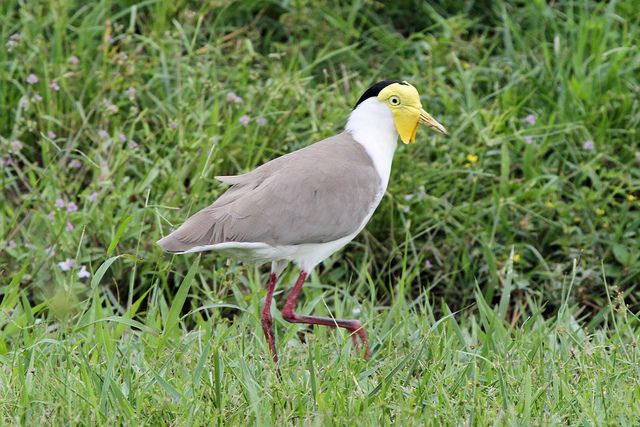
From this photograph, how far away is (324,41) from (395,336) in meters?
2.54

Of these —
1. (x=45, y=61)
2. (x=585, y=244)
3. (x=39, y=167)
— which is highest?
(x=45, y=61)

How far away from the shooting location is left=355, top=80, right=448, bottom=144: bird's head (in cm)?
440

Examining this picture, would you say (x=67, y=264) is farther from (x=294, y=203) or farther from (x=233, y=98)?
(x=233, y=98)

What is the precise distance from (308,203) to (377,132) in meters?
0.48

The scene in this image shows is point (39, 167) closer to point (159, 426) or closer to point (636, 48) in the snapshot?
point (159, 426)

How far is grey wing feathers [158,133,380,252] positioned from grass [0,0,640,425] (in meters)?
0.16

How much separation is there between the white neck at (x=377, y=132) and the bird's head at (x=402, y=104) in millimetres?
22

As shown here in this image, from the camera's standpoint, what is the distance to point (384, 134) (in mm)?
4414

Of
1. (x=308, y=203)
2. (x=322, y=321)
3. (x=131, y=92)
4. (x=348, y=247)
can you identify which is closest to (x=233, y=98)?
(x=131, y=92)

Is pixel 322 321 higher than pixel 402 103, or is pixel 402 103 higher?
pixel 402 103

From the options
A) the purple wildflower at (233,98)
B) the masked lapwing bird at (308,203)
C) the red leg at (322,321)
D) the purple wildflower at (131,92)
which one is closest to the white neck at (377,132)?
the masked lapwing bird at (308,203)

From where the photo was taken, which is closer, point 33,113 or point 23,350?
point 23,350

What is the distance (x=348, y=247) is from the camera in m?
5.36

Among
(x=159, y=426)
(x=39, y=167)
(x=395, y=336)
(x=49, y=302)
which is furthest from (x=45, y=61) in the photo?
(x=159, y=426)
